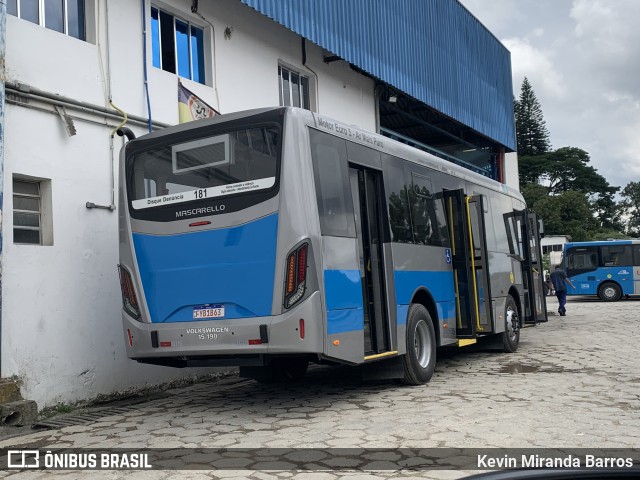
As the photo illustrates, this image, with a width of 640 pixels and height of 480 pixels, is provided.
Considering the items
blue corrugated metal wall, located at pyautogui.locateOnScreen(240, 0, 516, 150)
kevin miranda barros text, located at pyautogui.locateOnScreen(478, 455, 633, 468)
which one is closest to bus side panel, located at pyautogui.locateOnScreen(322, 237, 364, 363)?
kevin miranda barros text, located at pyautogui.locateOnScreen(478, 455, 633, 468)

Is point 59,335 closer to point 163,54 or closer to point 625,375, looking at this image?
point 163,54

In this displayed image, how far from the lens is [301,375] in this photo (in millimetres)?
9758

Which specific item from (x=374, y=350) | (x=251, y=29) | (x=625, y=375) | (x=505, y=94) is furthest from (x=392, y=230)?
(x=505, y=94)

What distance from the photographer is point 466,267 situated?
10156mm

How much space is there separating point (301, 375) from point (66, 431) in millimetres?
3750

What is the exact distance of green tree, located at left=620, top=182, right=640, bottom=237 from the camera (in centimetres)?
9425

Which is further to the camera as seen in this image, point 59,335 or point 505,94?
point 505,94

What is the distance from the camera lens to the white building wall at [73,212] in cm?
775

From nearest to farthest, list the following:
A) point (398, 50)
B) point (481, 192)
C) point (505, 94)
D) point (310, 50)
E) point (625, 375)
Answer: point (625, 375) → point (481, 192) → point (310, 50) → point (398, 50) → point (505, 94)

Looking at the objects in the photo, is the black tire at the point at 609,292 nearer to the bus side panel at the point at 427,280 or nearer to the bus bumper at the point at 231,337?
the bus side panel at the point at 427,280

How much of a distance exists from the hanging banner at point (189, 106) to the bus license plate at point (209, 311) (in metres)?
4.35

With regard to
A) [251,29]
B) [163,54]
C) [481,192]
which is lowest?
[481,192]

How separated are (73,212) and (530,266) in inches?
347

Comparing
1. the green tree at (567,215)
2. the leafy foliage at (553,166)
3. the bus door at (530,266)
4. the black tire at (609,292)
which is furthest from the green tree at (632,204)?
the bus door at (530,266)
